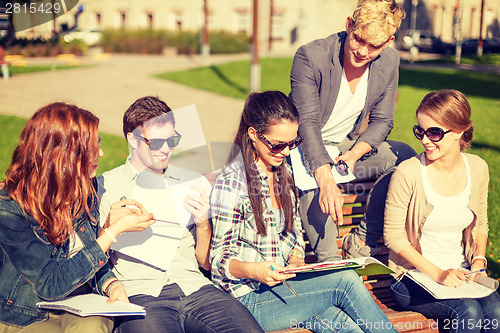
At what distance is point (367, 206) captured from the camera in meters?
Result: 3.34

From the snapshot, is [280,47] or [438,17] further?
[280,47]

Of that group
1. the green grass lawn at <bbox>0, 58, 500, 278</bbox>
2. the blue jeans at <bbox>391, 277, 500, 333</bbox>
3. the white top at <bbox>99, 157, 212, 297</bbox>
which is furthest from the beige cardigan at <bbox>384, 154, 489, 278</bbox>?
the green grass lawn at <bbox>0, 58, 500, 278</bbox>

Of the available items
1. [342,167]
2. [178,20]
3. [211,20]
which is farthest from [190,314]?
[178,20]

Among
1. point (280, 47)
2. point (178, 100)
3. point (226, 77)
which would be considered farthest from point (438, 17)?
point (178, 100)

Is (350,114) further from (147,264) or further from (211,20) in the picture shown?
(211,20)

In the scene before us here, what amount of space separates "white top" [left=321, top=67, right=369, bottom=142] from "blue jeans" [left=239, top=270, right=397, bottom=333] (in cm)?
109

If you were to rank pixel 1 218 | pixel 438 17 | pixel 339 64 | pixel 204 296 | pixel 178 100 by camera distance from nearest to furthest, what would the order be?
pixel 1 218, pixel 204 296, pixel 339 64, pixel 178 100, pixel 438 17

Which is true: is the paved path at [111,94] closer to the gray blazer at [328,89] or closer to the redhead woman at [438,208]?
the gray blazer at [328,89]

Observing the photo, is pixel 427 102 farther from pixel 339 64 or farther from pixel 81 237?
pixel 81 237

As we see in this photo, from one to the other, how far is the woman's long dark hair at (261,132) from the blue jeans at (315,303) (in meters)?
0.33

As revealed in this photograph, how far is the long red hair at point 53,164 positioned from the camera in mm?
2238

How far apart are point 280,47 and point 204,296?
1534 inches

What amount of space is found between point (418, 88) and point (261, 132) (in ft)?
54.6

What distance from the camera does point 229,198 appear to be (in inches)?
108
